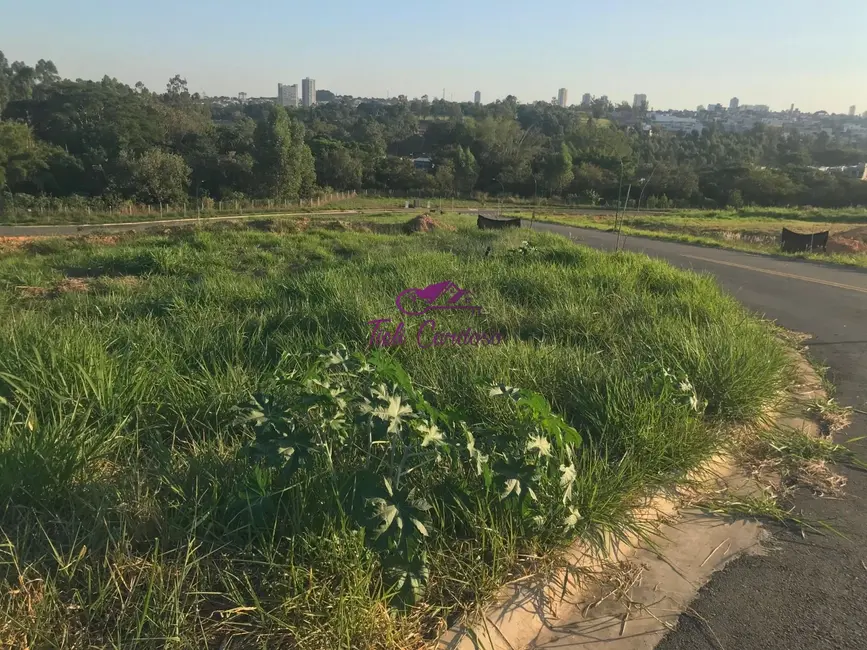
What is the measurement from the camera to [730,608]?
8.29ft

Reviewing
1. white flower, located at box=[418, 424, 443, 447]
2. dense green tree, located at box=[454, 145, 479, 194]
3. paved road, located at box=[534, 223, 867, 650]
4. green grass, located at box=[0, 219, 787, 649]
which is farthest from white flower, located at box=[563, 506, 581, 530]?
dense green tree, located at box=[454, 145, 479, 194]

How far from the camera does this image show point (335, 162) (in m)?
66.1

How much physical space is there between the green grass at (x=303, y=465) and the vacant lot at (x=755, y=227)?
13.4 metres

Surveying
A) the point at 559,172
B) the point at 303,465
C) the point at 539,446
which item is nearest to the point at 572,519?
the point at 539,446

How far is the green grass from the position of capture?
2102 mm

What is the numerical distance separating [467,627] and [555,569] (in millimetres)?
532

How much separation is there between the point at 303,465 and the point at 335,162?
66.9m

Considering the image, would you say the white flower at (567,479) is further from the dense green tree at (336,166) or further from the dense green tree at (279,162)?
the dense green tree at (336,166)

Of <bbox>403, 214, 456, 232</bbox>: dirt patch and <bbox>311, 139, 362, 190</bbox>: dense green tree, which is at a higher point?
<bbox>311, 139, 362, 190</bbox>: dense green tree

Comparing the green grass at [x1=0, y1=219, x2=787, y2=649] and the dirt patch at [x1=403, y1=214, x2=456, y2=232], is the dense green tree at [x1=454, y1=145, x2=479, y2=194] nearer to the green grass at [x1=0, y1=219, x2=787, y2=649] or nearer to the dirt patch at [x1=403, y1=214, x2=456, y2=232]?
the dirt patch at [x1=403, y1=214, x2=456, y2=232]

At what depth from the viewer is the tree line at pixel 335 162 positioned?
5109 centimetres

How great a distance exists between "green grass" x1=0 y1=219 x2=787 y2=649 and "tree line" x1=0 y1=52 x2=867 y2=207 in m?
40.2

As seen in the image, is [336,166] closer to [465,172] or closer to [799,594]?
[465,172]

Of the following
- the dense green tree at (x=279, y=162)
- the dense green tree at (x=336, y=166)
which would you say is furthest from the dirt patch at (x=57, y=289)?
the dense green tree at (x=336, y=166)
